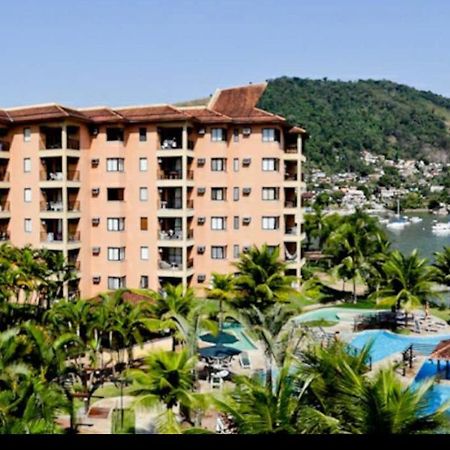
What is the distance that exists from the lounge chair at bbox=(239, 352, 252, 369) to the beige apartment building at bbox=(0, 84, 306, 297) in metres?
7.03

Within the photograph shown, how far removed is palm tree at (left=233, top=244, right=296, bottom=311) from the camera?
1948cm

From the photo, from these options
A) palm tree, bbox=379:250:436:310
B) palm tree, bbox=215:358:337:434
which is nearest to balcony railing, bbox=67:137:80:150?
palm tree, bbox=379:250:436:310

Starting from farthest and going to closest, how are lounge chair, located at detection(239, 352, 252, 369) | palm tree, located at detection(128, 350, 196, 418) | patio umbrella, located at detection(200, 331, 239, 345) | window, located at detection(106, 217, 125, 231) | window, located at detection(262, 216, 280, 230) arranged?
1. window, located at detection(262, 216, 280, 230)
2. window, located at detection(106, 217, 125, 231)
3. patio umbrella, located at detection(200, 331, 239, 345)
4. lounge chair, located at detection(239, 352, 252, 369)
5. palm tree, located at detection(128, 350, 196, 418)

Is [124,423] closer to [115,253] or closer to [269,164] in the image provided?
[115,253]

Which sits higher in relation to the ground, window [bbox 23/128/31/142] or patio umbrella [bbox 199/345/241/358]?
window [bbox 23/128/31/142]

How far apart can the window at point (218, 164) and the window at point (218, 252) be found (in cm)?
332

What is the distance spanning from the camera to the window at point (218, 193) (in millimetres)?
25281

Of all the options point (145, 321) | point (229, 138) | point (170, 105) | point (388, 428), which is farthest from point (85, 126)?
point (388, 428)

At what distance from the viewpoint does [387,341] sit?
19.9 metres

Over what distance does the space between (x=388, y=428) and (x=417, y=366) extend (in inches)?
462

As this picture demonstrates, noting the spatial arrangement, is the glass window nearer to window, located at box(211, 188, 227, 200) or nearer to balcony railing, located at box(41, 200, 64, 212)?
window, located at box(211, 188, 227, 200)

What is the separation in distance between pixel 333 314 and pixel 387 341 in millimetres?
3850

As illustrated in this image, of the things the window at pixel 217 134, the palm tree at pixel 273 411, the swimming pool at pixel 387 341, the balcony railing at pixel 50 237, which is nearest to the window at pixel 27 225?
the balcony railing at pixel 50 237

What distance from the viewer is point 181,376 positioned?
9141 mm
